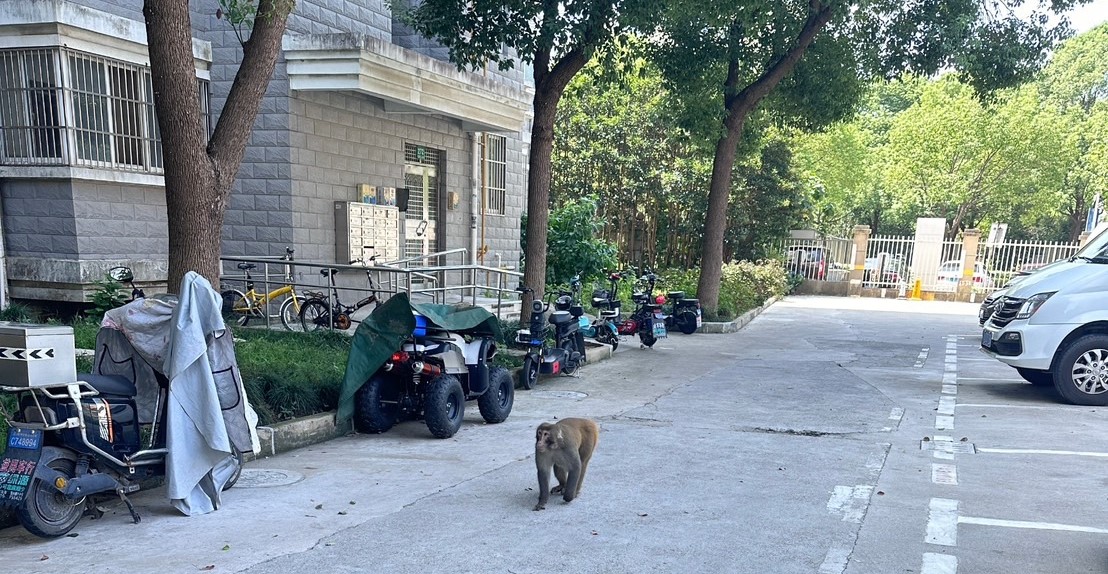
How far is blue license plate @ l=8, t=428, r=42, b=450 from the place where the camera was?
14.5 feet

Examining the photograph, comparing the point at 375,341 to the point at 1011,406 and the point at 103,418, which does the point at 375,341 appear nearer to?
the point at 103,418

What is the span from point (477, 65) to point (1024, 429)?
27.9 ft

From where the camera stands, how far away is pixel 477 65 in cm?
1113

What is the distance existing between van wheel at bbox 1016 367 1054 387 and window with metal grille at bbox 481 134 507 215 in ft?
33.9

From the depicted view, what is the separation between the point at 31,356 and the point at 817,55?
16093 mm

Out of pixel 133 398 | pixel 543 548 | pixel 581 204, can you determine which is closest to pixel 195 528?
pixel 133 398

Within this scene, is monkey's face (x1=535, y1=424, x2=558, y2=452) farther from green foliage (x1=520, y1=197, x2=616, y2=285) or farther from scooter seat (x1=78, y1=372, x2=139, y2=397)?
green foliage (x1=520, y1=197, x2=616, y2=285)

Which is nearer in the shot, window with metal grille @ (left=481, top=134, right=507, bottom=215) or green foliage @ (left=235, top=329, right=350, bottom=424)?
green foliage @ (left=235, top=329, right=350, bottom=424)

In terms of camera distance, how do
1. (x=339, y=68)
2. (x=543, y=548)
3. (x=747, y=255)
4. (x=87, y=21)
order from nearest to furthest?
(x=543, y=548), (x=87, y=21), (x=339, y=68), (x=747, y=255)

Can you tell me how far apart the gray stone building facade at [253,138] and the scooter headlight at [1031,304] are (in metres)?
9.13

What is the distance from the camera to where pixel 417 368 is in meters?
6.98

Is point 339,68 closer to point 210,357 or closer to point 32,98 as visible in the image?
point 32,98

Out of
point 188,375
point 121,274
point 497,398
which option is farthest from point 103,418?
point 121,274

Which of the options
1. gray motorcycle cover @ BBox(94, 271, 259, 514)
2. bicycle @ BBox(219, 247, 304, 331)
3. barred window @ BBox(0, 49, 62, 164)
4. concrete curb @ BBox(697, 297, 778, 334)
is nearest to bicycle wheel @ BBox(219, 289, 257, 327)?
bicycle @ BBox(219, 247, 304, 331)
